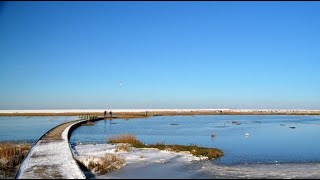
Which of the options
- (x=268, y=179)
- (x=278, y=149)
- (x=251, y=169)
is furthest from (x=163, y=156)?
(x=278, y=149)

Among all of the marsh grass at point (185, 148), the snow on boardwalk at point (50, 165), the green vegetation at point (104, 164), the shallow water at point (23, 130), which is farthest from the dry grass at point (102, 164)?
the shallow water at point (23, 130)

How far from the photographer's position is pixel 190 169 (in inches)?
575

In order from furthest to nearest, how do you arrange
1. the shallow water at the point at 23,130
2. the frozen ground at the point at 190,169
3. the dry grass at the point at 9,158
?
the shallow water at the point at 23,130 → the dry grass at the point at 9,158 → the frozen ground at the point at 190,169

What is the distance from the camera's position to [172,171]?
14.0m

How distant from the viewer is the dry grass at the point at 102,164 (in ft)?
45.5

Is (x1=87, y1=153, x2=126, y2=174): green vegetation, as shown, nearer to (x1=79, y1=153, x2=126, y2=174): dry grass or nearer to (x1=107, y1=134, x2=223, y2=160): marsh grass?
(x1=79, y1=153, x2=126, y2=174): dry grass

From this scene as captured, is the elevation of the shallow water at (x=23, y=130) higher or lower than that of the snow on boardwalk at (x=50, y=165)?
higher

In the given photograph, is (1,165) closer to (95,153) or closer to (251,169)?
(95,153)

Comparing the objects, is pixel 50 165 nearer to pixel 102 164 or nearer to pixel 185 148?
pixel 102 164

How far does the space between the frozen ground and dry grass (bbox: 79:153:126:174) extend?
32cm

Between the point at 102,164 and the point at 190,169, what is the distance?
3.39m

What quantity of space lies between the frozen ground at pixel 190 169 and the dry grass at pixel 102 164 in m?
0.32

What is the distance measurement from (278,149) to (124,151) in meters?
9.50

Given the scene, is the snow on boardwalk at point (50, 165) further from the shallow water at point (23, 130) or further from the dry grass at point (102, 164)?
the shallow water at point (23, 130)
